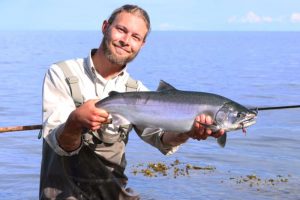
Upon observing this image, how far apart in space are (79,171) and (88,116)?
0.94m

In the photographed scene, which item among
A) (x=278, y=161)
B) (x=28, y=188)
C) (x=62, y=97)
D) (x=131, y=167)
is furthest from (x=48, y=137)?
(x=278, y=161)

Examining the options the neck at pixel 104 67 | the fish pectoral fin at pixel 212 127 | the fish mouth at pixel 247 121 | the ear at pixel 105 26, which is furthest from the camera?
the ear at pixel 105 26

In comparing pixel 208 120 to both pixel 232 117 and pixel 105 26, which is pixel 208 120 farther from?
pixel 105 26

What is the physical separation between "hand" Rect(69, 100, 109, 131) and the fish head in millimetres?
1087

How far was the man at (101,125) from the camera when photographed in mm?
5340

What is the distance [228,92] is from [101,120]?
33.8m

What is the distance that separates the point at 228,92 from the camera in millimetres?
38281

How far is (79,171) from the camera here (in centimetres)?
560

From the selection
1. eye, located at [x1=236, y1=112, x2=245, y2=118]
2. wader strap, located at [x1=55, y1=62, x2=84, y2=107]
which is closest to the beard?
wader strap, located at [x1=55, y1=62, x2=84, y2=107]

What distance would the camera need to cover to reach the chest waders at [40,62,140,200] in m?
5.54

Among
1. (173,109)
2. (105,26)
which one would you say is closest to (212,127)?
(173,109)

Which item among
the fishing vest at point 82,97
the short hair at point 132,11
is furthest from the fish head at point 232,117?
the short hair at point 132,11

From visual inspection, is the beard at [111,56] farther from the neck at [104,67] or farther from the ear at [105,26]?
the ear at [105,26]

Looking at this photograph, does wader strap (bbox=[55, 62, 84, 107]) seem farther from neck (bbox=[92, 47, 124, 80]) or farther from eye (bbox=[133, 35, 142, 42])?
eye (bbox=[133, 35, 142, 42])
